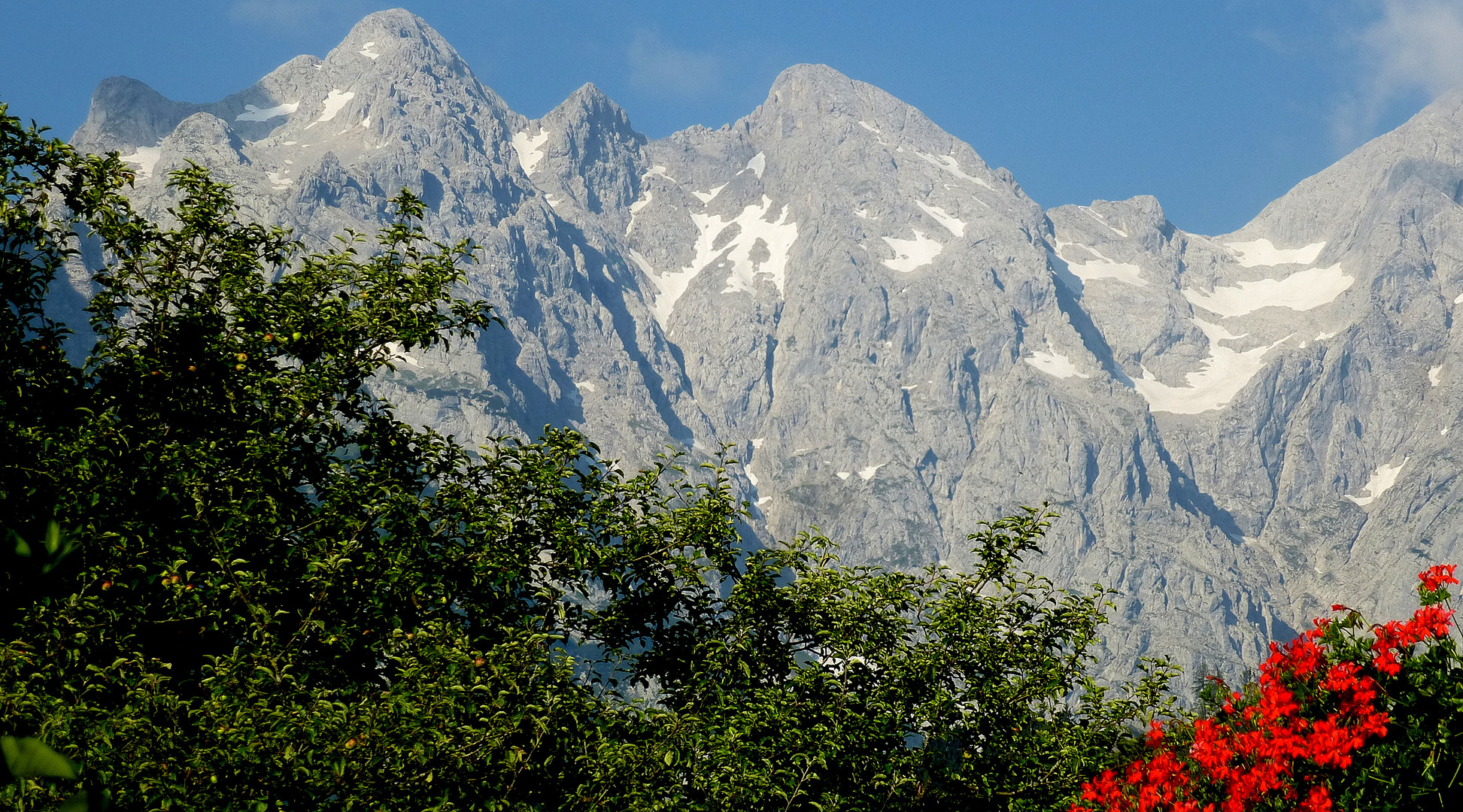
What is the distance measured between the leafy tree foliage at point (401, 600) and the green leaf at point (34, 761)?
8.55 metres

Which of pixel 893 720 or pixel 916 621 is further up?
pixel 916 621

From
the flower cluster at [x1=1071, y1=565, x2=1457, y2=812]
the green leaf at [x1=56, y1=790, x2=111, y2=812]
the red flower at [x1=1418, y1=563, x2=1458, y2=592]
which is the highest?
the red flower at [x1=1418, y1=563, x2=1458, y2=592]

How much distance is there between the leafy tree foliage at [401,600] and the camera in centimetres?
1116

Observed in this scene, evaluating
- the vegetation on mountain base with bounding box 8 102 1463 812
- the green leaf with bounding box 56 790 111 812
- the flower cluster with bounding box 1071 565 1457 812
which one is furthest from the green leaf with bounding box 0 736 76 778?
the flower cluster with bounding box 1071 565 1457 812

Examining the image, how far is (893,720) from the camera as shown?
48.8 feet

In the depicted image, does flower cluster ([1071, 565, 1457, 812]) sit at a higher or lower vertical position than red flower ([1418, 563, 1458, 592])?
lower

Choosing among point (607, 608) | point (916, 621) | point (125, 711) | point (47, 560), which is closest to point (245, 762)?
point (125, 711)

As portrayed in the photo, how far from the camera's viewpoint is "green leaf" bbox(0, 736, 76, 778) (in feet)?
6.47

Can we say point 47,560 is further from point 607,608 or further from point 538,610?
point 607,608

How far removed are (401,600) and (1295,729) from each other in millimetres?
11186

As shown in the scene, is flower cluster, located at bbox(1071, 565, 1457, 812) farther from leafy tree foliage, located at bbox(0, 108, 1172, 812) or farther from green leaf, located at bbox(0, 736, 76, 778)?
green leaf, located at bbox(0, 736, 76, 778)

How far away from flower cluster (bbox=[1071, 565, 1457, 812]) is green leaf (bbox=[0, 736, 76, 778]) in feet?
35.0

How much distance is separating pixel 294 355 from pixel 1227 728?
14.2 metres

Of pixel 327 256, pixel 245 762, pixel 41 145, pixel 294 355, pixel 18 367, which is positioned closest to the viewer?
pixel 245 762
